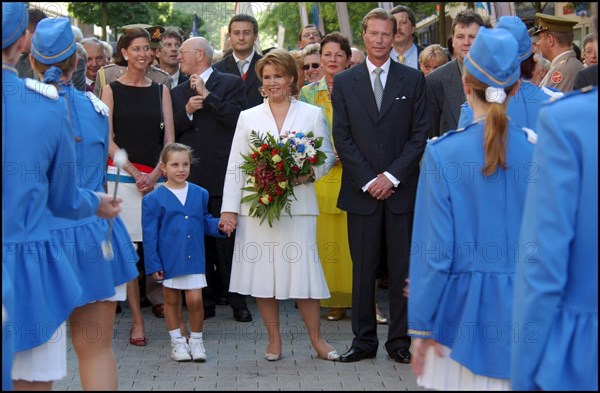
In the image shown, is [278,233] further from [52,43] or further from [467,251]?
[467,251]

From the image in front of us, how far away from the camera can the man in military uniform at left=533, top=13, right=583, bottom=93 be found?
979 cm

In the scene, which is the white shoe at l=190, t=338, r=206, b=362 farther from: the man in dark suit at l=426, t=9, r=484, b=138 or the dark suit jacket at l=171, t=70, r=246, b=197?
the man in dark suit at l=426, t=9, r=484, b=138

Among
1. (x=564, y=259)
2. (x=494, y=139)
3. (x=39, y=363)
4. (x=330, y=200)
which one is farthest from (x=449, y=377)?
(x=330, y=200)

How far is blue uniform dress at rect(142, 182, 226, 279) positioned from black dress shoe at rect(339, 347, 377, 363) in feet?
4.18

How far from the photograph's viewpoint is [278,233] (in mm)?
8078

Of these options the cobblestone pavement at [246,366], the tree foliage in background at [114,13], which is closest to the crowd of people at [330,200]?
the cobblestone pavement at [246,366]

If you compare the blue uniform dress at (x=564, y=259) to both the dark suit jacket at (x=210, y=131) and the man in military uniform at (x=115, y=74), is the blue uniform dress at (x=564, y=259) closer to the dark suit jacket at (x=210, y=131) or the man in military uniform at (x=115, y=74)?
the dark suit jacket at (x=210, y=131)

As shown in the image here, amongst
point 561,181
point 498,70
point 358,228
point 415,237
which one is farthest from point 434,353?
point 358,228

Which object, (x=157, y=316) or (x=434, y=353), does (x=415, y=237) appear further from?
(x=157, y=316)

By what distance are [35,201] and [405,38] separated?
7459mm

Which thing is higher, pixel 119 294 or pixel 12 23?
pixel 12 23

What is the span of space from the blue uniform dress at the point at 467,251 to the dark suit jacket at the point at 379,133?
3002 mm

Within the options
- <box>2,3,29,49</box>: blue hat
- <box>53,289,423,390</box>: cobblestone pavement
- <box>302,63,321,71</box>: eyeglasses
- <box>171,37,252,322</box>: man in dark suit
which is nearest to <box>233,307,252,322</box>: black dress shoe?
<box>171,37,252,322</box>: man in dark suit

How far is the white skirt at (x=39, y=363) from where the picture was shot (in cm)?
491
